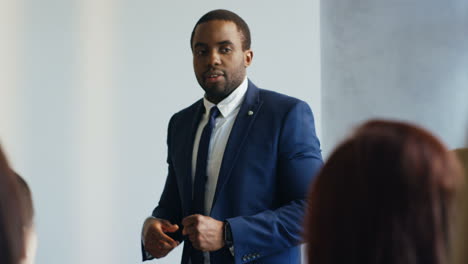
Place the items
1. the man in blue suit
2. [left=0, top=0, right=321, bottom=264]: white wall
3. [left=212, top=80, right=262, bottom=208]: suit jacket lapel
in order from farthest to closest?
1. [left=0, top=0, right=321, bottom=264]: white wall
2. [left=212, top=80, right=262, bottom=208]: suit jacket lapel
3. the man in blue suit

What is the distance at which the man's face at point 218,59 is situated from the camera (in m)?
2.35

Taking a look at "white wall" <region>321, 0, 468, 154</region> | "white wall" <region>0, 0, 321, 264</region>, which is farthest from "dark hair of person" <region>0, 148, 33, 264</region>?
"white wall" <region>321, 0, 468, 154</region>

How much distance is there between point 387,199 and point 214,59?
160 cm

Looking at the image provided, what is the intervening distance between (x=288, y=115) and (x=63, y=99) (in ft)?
5.44

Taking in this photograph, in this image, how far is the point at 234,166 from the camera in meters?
2.19

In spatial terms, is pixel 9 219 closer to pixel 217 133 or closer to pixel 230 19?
pixel 217 133

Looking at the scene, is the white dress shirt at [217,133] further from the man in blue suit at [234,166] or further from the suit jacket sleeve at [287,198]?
the suit jacket sleeve at [287,198]

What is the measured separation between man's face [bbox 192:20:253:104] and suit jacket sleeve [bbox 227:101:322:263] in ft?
0.93

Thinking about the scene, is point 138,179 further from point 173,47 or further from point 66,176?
point 173,47

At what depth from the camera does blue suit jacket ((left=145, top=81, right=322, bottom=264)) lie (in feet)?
6.83

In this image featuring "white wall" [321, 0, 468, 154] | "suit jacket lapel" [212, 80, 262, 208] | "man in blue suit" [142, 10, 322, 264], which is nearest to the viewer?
"man in blue suit" [142, 10, 322, 264]

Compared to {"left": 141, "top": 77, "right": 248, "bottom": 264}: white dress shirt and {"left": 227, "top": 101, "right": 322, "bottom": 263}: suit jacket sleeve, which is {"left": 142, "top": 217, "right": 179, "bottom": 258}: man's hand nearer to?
{"left": 141, "top": 77, "right": 248, "bottom": 264}: white dress shirt

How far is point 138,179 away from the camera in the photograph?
361 centimetres

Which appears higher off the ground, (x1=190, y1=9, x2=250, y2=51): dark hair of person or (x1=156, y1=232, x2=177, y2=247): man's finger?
(x1=190, y1=9, x2=250, y2=51): dark hair of person
